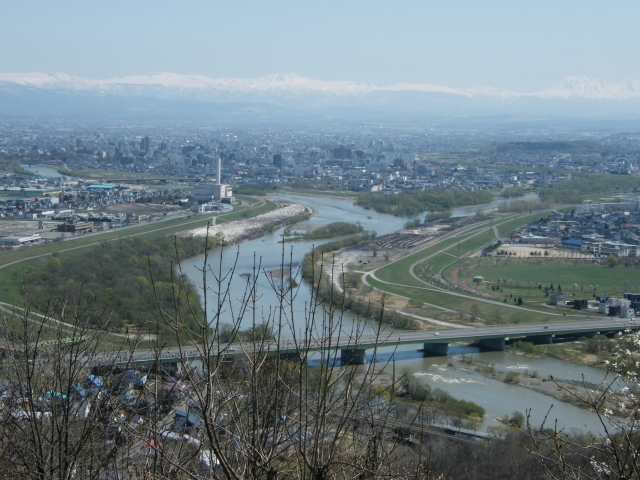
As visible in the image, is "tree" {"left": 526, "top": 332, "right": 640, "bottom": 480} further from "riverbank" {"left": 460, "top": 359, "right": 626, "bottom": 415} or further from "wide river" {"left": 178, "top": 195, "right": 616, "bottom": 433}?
"riverbank" {"left": 460, "top": 359, "right": 626, "bottom": 415}

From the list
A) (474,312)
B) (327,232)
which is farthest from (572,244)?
(474,312)

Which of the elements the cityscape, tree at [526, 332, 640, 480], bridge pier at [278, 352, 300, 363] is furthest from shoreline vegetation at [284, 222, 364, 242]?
tree at [526, 332, 640, 480]

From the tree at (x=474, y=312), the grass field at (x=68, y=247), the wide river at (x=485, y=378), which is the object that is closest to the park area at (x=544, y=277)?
the tree at (x=474, y=312)

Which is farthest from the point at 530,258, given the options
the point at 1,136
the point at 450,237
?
the point at 1,136

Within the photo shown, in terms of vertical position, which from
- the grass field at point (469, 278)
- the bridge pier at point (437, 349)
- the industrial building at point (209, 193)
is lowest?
the industrial building at point (209, 193)

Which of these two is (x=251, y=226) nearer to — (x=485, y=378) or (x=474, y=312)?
(x=474, y=312)

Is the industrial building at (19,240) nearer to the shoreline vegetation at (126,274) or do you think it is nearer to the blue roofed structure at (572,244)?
the shoreline vegetation at (126,274)
